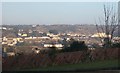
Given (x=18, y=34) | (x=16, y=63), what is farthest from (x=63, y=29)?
(x=16, y=63)

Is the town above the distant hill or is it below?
below

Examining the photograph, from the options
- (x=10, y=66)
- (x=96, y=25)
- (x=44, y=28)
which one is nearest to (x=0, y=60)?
(x=10, y=66)

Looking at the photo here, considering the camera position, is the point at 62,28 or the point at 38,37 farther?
the point at 62,28

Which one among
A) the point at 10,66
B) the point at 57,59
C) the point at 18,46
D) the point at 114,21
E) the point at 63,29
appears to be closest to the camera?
the point at 10,66

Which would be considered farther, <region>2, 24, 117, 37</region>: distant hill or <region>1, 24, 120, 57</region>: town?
<region>2, 24, 117, 37</region>: distant hill

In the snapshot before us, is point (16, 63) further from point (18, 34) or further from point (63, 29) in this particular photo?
point (63, 29)

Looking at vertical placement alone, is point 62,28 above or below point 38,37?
above

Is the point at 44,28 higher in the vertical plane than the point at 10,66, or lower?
higher

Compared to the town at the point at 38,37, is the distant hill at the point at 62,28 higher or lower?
higher

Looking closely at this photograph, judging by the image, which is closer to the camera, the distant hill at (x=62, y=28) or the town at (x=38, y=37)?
the town at (x=38, y=37)

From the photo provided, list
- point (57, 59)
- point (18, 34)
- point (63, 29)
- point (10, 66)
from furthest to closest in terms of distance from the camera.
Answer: point (63, 29) < point (18, 34) < point (57, 59) < point (10, 66)

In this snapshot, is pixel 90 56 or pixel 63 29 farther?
pixel 63 29
